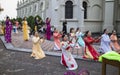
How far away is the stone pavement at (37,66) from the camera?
32.1 ft

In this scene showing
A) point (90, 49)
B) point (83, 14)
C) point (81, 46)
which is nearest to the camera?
point (90, 49)

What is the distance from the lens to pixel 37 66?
1090 centimetres

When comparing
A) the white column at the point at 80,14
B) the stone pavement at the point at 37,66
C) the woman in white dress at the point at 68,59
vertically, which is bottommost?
the stone pavement at the point at 37,66

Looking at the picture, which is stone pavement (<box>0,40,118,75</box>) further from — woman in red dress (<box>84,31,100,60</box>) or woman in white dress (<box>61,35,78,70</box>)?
woman in red dress (<box>84,31,100,60</box>)

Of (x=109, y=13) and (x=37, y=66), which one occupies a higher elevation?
(x=109, y=13)

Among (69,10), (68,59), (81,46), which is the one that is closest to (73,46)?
(68,59)

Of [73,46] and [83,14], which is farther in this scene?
[83,14]

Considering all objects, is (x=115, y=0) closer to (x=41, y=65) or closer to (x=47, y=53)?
(x=47, y=53)

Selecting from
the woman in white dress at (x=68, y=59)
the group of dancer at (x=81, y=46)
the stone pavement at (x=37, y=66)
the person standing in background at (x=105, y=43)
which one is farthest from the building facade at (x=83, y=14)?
the woman in white dress at (x=68, y=59)

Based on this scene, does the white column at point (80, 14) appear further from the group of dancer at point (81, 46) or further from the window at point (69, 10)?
the group of dancer at point (81, 46)

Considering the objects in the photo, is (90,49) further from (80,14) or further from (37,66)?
(80,14)

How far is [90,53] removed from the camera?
12.3 m

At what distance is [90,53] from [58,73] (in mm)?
3082

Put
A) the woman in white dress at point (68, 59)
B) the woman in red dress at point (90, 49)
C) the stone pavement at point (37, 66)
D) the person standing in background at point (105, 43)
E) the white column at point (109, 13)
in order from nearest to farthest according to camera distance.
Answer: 1. the stone pavement at point (37, 66)
2. the woman in white dress at point (68, 59)
3. the woman in red dress at point (90, 49)
4. the person standing in background at point (105, 43)
5. the white column at point (109, 13)
